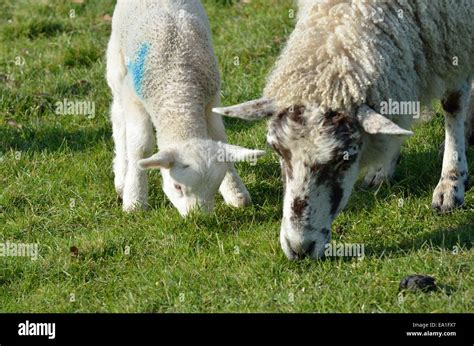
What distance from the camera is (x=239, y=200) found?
23.8 ft

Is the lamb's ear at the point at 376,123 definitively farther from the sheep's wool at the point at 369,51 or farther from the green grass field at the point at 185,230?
the green grass field at the point at 185,230

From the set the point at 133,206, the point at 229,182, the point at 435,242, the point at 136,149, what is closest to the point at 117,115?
the point at 136,149

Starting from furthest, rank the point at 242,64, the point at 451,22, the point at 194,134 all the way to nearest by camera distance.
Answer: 1. the point at 242,64
2. the point at 194,134
3. the point at 451,22

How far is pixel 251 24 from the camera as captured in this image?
32.9 feet

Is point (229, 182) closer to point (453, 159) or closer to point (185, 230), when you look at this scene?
point (185, 230)

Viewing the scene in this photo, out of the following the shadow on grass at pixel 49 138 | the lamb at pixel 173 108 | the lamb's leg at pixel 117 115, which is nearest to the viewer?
the lamb at pixel 173 108

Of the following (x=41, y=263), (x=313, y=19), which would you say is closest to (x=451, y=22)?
(x=313, y=19)

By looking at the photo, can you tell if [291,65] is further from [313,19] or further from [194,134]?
[194,134]

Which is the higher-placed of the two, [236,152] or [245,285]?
[236,152]

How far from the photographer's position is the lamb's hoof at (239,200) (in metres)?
7.26

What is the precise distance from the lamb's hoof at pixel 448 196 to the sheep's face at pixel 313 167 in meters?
1.16

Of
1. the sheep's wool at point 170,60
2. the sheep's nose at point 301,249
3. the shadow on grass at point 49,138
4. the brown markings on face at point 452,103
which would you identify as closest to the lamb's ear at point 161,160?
the sheep's wool at point 170,60

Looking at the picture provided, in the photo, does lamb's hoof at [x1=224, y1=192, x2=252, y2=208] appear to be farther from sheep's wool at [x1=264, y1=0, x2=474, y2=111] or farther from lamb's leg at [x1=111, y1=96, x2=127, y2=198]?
sheep's wool at [x1=264, y1=0, x2=474, y2=111]

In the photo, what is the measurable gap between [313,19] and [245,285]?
1.69 metres
